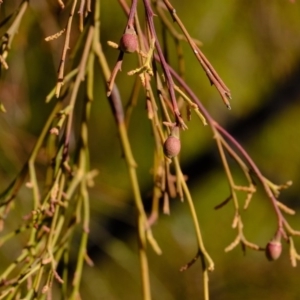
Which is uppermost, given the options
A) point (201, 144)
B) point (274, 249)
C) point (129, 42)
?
point (129, 42)

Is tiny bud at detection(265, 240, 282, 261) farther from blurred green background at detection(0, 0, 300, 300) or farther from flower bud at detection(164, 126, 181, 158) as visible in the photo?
blurred green background at detection(0, 0, 300, 300)

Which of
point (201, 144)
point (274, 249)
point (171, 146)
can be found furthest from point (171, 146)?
point (201, 144)

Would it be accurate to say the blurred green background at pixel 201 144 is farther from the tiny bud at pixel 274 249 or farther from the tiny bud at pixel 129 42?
the tiny bud at pixel 129 42

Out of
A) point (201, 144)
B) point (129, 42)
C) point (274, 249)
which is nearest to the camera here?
point (129, 42)

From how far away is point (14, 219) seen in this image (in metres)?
1.63

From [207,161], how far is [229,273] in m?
0.36

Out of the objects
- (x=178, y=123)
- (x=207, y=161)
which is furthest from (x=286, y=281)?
(x=178, y=123)

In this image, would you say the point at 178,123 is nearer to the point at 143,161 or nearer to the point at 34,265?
the point at 34,265

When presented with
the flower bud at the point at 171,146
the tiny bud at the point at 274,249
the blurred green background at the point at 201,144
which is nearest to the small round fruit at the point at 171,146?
the flower bud at the point at 171,146

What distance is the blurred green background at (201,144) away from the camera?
5.45ft

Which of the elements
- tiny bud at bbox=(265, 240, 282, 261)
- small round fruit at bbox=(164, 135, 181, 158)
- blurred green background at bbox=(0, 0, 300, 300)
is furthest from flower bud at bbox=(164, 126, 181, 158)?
blurred green background at bbox=(0, 0, 300, 300)

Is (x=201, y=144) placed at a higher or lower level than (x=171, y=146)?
lower

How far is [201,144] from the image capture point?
2.31 metres

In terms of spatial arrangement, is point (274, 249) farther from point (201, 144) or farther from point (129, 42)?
point (201, 144)
